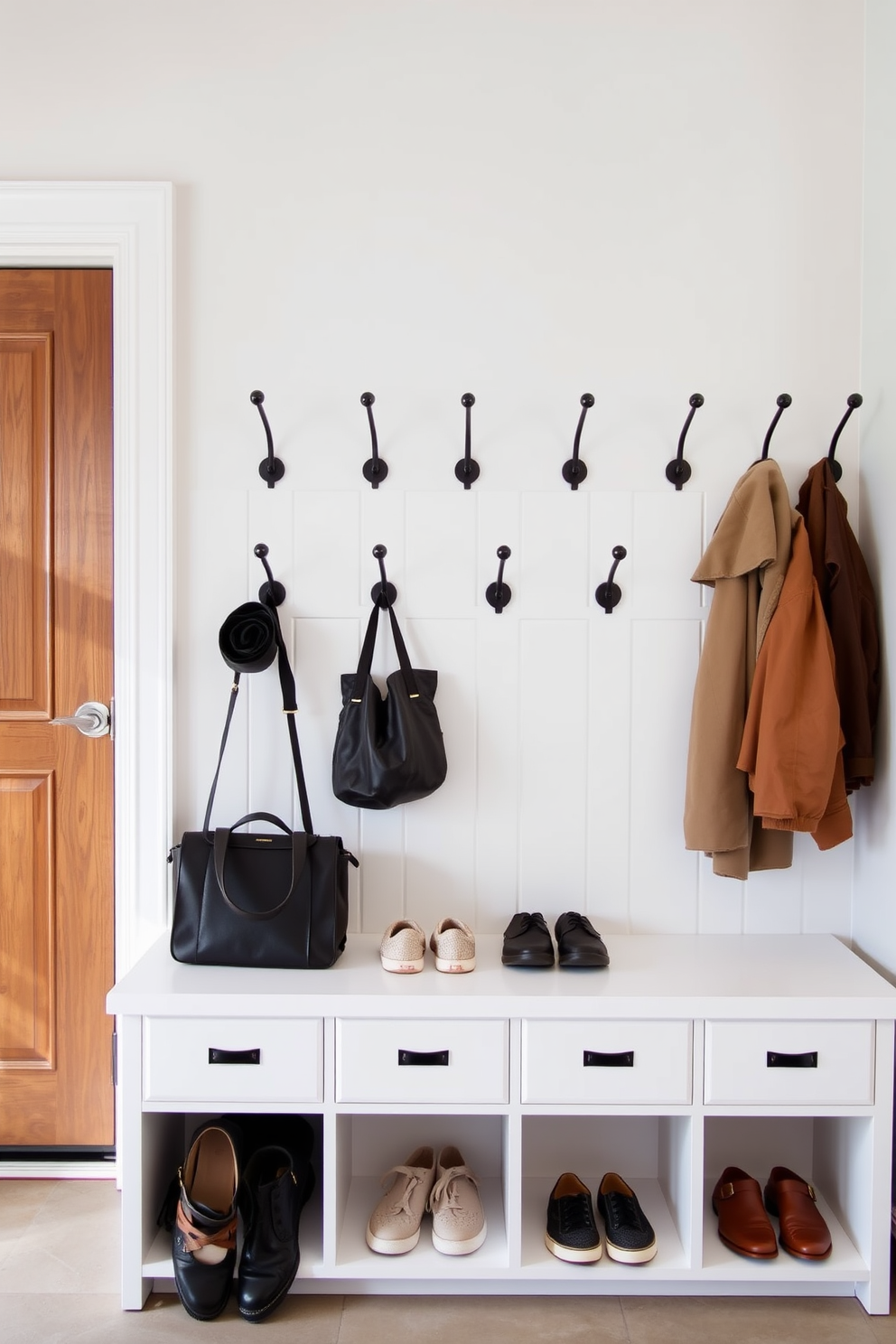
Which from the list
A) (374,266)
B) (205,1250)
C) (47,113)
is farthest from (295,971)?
(47,113)

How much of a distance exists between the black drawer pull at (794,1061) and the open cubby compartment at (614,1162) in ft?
0.64

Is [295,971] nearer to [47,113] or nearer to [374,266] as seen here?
[374,266]

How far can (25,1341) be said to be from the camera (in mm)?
1616

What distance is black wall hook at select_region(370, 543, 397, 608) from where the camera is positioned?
1982 millimetres

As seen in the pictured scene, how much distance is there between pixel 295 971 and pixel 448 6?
199 centimetres

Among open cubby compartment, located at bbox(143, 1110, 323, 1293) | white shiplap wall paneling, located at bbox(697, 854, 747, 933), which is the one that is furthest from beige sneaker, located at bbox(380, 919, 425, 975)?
Result: white shiplap wall paneling, located at bbox(697, 854, 747, 933)

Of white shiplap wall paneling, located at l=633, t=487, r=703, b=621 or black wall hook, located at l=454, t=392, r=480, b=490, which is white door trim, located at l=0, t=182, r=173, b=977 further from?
white shiplap wall paneling, located at l=633, t=487, r=703, b=621

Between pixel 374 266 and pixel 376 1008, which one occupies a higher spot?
pixel 374 266

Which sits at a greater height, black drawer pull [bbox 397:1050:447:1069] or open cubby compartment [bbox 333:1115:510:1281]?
black drawer pull [bbox 397:1050:447:1069]

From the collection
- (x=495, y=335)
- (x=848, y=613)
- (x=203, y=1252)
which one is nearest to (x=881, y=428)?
(x=848, y=613)

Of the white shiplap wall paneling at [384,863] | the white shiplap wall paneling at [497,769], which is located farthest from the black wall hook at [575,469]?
the white shiplap wall paneling at [384,863]

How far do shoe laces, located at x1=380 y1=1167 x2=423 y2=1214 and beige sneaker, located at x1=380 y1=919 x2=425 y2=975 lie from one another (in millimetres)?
415

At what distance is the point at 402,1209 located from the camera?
1766mm

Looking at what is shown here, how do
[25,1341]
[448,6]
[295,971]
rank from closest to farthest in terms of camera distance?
[25,1341], [295,971], [448,6]
